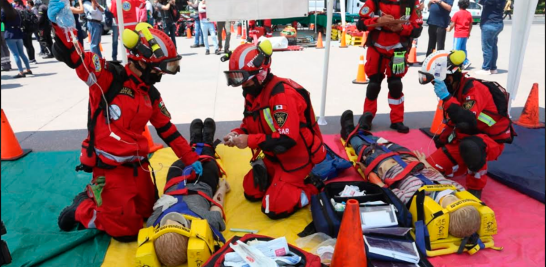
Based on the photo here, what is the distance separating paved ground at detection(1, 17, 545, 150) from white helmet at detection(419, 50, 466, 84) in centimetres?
91

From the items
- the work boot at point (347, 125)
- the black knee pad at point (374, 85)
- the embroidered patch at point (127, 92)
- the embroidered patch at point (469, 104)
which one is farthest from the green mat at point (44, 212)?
the black knee pad at point (374, 85)

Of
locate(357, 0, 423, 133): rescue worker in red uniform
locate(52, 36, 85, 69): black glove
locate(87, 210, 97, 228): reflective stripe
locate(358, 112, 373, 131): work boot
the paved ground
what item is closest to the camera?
locate(52, 36, 85, 69): black glove

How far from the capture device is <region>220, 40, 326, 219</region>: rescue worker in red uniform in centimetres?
311

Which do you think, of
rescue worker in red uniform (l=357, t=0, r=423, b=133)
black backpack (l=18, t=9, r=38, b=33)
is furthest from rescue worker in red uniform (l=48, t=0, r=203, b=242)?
black backpack (l=18, t=9, r=38, b=33)

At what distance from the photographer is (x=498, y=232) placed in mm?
3039

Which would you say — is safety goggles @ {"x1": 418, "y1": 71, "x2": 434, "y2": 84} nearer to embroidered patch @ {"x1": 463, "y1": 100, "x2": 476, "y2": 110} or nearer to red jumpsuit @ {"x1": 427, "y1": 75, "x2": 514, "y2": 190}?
red jumpsuit @ {"x1": 427, "y1": 75, "x2": 514, "y2": 190}

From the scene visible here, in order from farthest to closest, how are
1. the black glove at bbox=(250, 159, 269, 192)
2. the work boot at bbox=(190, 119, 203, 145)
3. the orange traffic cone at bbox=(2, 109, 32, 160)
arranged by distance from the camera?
1. the orange traffic cone at bbox=(2, 109, 32, 160)
2. the work boot at bbox=(190, 119, 203, 145)
3. the black glove at bbox=(250, 159, 269, 192)

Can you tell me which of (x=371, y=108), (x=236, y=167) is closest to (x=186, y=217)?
(x=236, y=167)

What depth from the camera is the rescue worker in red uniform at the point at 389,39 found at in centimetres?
480

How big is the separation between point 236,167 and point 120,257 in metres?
1.74

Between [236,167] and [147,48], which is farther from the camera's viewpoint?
[236,167]

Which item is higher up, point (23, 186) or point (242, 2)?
point (242, 2)

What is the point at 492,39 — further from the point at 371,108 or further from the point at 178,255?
the point at 178,255

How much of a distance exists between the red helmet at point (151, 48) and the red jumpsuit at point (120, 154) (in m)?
0.22
